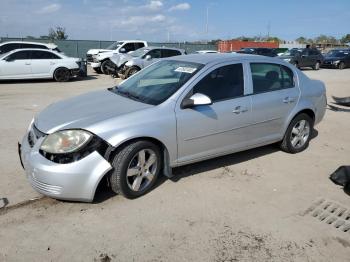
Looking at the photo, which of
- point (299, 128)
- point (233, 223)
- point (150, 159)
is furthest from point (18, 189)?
point (299, 128)

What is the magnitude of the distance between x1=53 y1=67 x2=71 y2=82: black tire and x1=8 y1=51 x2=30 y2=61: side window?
130 cm

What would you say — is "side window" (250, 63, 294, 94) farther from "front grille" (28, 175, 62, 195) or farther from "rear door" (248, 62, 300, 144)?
"front grille" (28, 175, 62, 195)

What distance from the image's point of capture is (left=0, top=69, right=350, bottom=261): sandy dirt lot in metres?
3.18

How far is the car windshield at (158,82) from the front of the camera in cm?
Answer: 440

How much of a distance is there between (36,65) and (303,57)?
18.3 meters

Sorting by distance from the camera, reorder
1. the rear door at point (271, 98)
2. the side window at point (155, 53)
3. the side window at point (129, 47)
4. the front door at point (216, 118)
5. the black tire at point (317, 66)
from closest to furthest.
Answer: the front door at point (216, 118) → the rear door at point (271, 98) → the side window at point (155, 53) → the side window at point (129, 47) → the black tire at point (317, 66)

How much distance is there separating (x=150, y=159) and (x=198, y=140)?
0.69 meters

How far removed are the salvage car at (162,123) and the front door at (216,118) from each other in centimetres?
1

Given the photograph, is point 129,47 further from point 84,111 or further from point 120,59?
point 84,111

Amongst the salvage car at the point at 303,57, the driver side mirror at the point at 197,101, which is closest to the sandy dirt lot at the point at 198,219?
the driver side mirror at the point at 197,101

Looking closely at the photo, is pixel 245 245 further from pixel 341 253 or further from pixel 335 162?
pixel 335 162

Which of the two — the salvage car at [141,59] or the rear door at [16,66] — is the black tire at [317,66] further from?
the rear door at [16,66]

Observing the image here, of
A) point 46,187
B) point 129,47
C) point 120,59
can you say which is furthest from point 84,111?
point 129,47

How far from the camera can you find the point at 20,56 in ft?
48.3
